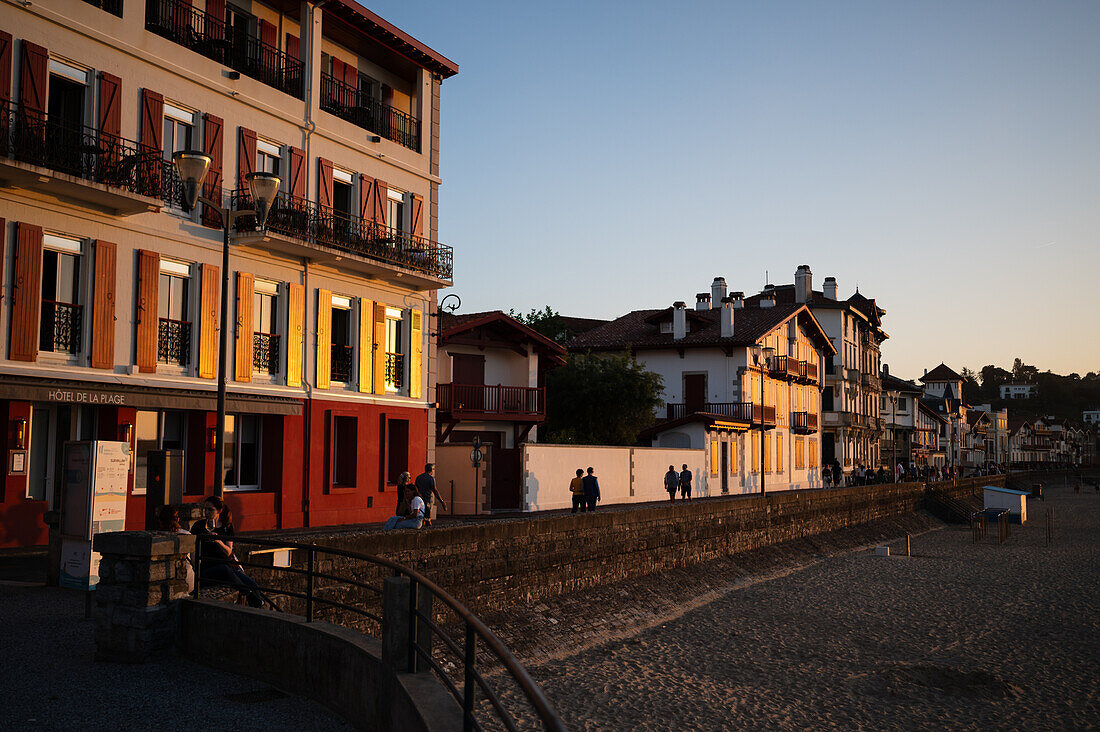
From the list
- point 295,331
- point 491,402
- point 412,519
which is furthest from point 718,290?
point 412,519

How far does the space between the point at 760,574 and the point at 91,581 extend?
72.9 ft

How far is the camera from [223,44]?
66.7ft

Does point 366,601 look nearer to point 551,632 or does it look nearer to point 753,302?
point 551,632

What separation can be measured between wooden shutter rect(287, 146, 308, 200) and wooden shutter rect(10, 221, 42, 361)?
663 cm

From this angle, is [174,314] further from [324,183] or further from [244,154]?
[324,183]

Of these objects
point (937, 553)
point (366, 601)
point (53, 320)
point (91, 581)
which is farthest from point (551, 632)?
point (937, 553)

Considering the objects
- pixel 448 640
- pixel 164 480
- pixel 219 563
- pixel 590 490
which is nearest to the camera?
pixel 448 640

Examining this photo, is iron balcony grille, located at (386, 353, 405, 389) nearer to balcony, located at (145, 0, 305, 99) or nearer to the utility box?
balcony, located at (145, 0, 305, 99)

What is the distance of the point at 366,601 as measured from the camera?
14938mm

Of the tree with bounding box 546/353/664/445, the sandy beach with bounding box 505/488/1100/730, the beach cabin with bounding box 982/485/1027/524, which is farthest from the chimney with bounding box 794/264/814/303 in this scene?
the sandy beach with bounding box 505/488/1100/730

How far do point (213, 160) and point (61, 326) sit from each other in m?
4.96

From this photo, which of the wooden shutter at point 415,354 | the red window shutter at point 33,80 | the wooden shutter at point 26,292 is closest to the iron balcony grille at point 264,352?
the wooden shutter at point 415,354

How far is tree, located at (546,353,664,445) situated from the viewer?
3916 cm

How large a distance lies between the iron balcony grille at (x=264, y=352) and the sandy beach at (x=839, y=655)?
328 inches
